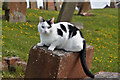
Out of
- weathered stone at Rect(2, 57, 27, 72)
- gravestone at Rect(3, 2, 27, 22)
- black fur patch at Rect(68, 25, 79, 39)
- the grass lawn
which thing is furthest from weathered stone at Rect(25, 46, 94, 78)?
gravestone at Rect(3, 2, 27, 22)

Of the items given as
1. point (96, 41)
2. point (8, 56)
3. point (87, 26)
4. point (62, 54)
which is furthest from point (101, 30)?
point (62, 54)

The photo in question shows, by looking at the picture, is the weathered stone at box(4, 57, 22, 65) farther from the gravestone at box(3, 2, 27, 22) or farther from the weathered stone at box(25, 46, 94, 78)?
the gravestone at box(3, 2, 27, 22)

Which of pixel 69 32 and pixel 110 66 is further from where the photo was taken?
pixel 110 66

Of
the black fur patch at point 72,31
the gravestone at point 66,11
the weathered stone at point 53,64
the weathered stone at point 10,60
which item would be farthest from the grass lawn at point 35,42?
the black fur patch at point 72,31

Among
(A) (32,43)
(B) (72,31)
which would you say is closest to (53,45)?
(B) (72,31)

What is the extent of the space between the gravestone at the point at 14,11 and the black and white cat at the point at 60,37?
5910 millimetres

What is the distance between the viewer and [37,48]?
14.6 feet

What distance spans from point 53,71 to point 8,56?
2321mm

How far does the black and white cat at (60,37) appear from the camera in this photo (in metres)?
3.96

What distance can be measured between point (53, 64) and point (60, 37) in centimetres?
64

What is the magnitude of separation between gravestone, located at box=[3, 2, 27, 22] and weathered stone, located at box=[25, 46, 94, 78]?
5.72 metres

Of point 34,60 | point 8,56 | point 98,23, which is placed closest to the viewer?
point 34,60

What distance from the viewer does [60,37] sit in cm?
406

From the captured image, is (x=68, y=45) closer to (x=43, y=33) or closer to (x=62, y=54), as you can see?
(x=62, y=54)
